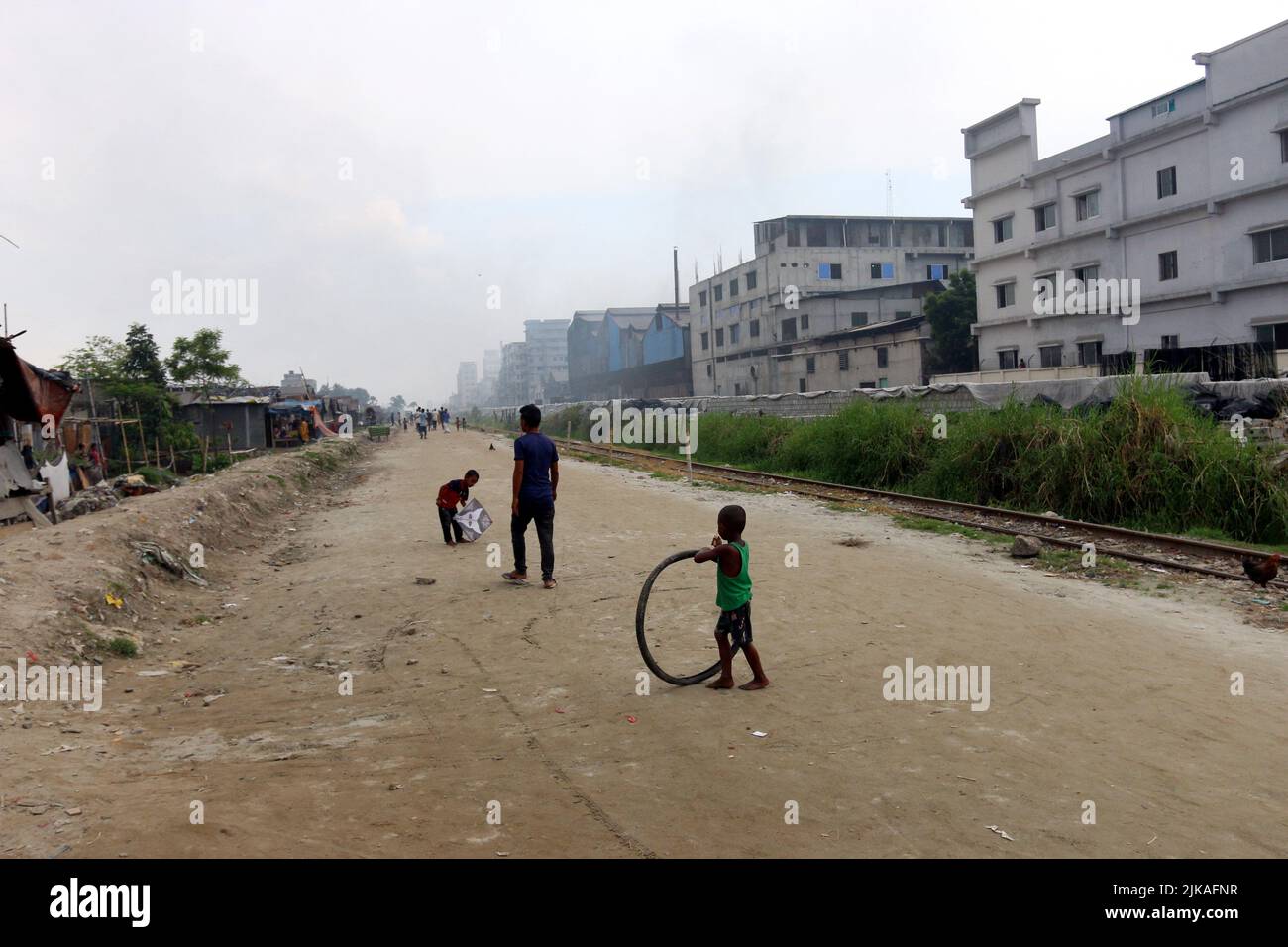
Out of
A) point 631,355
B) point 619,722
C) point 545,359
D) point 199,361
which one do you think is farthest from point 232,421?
point 545,359

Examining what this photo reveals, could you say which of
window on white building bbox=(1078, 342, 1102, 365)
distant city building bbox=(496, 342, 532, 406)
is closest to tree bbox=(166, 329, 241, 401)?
window on white building bbox=(1078, 342, 1102, 365)

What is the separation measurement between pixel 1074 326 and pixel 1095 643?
35.4 meters

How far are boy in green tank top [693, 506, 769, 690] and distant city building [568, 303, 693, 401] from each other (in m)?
72.8

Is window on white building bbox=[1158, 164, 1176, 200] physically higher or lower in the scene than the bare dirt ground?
higher

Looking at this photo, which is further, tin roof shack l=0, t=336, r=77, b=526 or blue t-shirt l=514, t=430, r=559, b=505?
tin roof shack l=0, t=336, r=77, b=526

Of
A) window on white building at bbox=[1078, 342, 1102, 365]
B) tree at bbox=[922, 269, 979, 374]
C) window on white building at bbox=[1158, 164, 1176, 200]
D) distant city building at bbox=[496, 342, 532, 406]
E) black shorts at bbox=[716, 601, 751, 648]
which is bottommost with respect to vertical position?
black shorts at bbox=[716, 601, 751, 648]

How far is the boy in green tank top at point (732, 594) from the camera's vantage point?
5.48 meters

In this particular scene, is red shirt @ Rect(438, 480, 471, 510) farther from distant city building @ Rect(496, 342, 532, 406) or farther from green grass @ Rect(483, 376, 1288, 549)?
distant city building @ Rect(496, 342, 532, 406)

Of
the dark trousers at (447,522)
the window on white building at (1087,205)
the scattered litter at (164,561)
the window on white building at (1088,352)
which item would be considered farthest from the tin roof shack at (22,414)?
the window on white building at (1087,205)

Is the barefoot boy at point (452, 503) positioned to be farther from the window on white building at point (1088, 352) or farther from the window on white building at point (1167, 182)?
the window on white building at point (1088, 352)

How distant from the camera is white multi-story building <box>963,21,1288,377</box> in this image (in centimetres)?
2942

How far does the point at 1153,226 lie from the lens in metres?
34.1

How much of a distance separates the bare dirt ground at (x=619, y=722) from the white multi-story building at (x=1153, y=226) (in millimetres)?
18330
